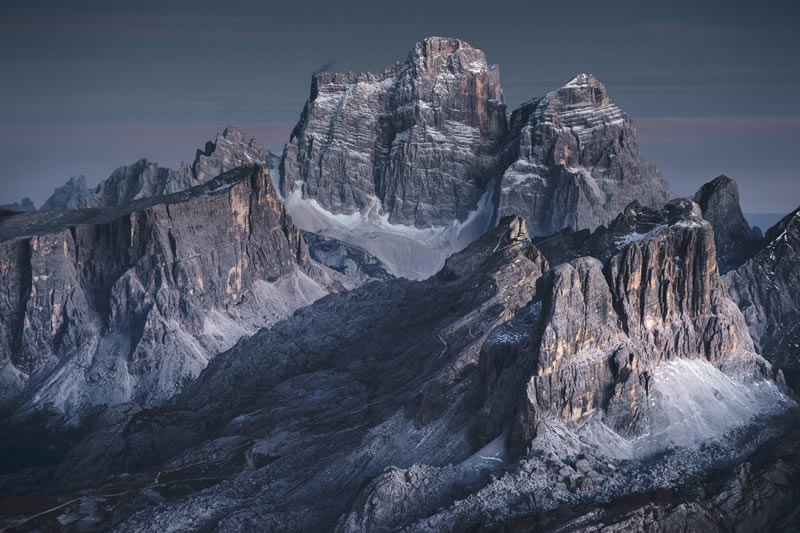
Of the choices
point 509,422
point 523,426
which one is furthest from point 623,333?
point 523,426

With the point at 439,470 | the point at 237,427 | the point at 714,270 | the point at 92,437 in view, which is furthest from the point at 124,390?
the point at 714,270

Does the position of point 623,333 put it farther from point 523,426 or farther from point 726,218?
point 726,218

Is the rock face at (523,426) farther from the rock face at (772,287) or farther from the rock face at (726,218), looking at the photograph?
the rock face at (726,218)

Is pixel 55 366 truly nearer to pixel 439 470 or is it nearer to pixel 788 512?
pixel 439 470

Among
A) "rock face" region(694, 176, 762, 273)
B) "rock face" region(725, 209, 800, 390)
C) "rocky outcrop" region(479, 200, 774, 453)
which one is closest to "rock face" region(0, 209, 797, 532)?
"rocky outcrop" region(479, 200, 774, 453)

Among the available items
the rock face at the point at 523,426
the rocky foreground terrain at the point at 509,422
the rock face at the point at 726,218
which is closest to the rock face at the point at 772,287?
the rocky foreground terrain at the point at 509,422

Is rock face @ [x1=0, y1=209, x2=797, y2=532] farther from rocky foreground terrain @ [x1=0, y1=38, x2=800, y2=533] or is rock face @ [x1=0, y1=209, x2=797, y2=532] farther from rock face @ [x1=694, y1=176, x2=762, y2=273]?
rock face @ [x1=694, y1=176, x2=762, y2=273]

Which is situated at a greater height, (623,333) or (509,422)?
(623,333)
